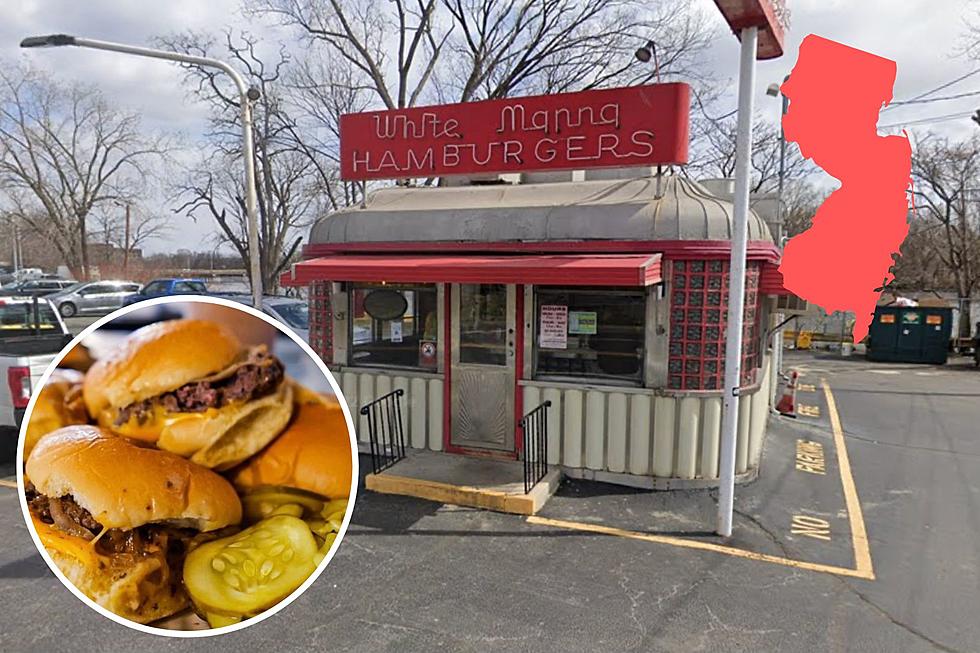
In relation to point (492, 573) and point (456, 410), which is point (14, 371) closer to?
point (456, 410)

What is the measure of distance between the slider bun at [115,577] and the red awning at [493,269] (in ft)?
15.9

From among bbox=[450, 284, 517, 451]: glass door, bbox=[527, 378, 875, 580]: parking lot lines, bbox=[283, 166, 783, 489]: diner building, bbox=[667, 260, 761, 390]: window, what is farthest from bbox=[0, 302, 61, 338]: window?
bbox=[667, 260, 761, 390]: window

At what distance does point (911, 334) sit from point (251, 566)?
71.9 ft

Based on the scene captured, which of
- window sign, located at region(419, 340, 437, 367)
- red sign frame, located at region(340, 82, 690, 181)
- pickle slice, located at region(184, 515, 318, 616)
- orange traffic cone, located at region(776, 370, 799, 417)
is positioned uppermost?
red sign frame, located at region(340, 82, 690, 181)

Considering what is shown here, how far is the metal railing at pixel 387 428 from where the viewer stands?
289 inches

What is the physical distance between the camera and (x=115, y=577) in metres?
1.28

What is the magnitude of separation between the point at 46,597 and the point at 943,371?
19.9 m

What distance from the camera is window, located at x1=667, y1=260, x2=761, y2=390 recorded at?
636 centimetres

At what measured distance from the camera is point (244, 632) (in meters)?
3.97

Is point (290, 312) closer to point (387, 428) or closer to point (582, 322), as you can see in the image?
point (387, 428)

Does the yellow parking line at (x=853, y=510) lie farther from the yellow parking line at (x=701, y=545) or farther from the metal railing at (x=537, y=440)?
the metal railing at (x=537, y=440)

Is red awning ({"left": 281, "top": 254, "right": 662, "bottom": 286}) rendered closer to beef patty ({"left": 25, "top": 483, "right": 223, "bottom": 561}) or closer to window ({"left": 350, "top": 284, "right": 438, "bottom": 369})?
window ({"left": 350, "top": 284, "right": 438, "bottom": 369})

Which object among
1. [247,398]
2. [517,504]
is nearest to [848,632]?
[517,504]

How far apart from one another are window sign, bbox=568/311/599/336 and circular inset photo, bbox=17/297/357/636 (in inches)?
221
